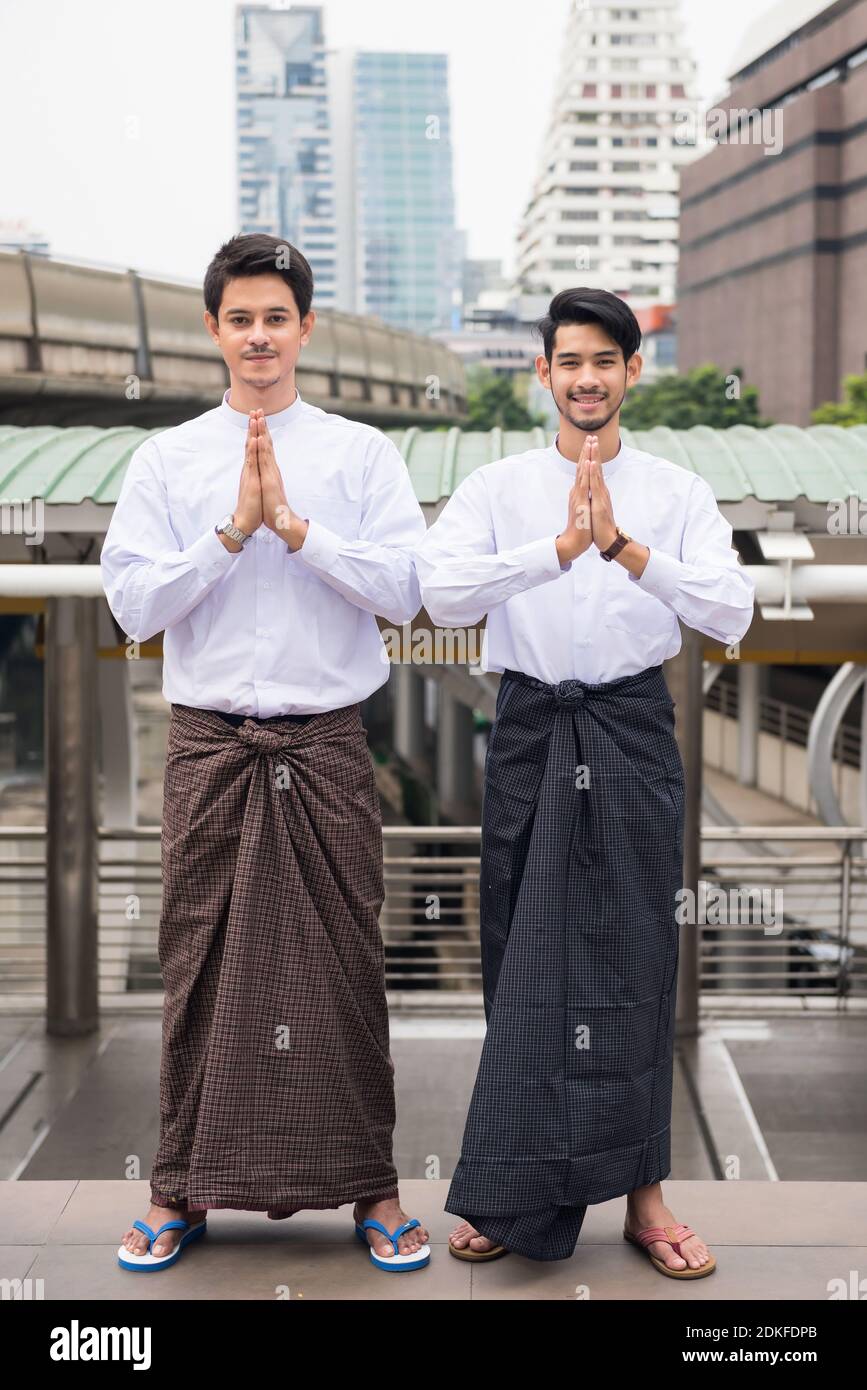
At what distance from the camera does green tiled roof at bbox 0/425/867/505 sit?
17.9 ft

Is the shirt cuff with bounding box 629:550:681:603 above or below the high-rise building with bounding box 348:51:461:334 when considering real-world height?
below

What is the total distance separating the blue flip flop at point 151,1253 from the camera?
290 centimetres

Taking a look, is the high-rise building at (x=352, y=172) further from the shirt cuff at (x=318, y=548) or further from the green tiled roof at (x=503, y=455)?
the shirt cuff at (x=318, y=548)

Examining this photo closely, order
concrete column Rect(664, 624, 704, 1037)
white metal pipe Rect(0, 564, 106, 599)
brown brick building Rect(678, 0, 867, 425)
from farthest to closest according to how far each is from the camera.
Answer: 1. brown brick building Rect(678, 0, 867, 425)
2. concrete column Rect(664, 624, 704, 1037)
3. white metal pipe Rect(0, 564, 106, 599)

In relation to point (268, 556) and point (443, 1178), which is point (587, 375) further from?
point (443, 1178)

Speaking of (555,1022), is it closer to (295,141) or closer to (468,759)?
(468,759)

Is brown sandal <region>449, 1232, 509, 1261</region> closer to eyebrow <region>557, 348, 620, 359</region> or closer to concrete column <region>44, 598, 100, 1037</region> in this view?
eyebrow <region>557, 348, 620, 359</region>

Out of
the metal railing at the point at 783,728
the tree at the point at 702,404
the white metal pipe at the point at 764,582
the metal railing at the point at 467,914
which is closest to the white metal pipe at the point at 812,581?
the white metal pipe at the point at 764,582

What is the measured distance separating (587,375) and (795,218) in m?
44.4

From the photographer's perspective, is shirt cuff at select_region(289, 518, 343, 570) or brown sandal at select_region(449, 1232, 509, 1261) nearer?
shirt cuff at select_region(289, 518, 343, 570)

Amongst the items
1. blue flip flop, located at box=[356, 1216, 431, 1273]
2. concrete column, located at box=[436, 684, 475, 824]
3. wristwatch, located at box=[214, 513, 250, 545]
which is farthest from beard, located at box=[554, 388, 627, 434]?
concrete column, located at box=[436, 684, 475, 824]

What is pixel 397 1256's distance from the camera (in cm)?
289

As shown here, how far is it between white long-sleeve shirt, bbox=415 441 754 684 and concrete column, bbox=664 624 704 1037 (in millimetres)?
3728
